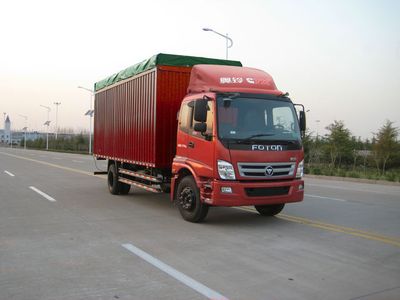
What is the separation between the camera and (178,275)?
5520 mm

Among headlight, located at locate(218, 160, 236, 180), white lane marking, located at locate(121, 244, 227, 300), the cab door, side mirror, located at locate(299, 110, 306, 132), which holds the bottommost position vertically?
white lane marking, located at locate(121, 244, 227, 300)

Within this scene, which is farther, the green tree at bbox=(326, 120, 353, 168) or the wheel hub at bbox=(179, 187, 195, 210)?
the green tree at bbox=(326, 120, 353, 168)

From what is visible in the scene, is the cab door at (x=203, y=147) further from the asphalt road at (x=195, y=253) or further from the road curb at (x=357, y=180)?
the road curb at (x=357, y=180)

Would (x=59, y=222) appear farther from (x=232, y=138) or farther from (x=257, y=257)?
(x=257, y=257)

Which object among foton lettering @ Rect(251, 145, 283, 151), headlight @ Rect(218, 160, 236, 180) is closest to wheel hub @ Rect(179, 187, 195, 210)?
headlight @ Rect(218, 160, 236, 180)

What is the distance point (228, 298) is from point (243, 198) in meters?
3.64

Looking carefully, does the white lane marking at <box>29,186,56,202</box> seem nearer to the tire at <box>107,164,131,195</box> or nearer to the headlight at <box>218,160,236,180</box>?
the tire at <box>107,164,131,195</box>

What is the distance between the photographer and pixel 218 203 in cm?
825

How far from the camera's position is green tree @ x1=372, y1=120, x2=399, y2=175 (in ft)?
130

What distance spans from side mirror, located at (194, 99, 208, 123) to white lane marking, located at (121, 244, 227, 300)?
272 cm

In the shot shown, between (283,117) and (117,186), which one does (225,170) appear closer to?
(283,117)

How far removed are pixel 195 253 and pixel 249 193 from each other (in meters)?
2.12

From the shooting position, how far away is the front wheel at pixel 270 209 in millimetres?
9836

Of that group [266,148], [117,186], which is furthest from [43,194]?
[266,148]
